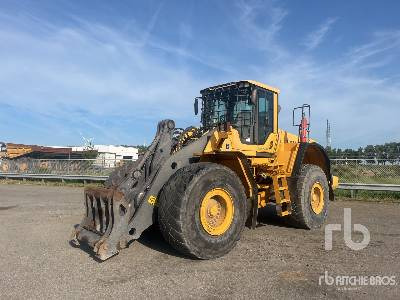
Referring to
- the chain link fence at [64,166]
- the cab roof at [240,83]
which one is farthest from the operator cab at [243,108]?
the chain link fence at [64,166]

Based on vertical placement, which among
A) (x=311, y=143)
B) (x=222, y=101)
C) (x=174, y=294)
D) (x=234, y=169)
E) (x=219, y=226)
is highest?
(x=222, y=101)

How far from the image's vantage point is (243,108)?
8117 mm

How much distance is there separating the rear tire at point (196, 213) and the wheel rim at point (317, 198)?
314cm

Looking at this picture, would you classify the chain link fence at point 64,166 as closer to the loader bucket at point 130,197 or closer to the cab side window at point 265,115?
the cab side window at point 265,115

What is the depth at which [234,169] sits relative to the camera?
23.5 ft

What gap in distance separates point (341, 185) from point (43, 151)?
124 feet

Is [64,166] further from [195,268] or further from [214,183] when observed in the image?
A: [195,268]

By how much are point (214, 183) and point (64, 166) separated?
19.4m

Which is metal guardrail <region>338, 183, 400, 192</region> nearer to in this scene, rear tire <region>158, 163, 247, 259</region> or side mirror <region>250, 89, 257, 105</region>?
side mirror <region>250, 89, 257, 105</region>

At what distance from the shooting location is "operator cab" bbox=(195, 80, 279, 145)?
8031mm

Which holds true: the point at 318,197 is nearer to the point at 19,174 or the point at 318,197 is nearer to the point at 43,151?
the point at 19,174

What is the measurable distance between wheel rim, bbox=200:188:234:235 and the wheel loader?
2 centimetres

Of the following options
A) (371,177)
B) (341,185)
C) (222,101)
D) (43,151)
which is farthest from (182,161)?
(43,151)

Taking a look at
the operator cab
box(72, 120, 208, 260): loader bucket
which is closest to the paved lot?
box(72, 120, 208, 260): loader bucket
